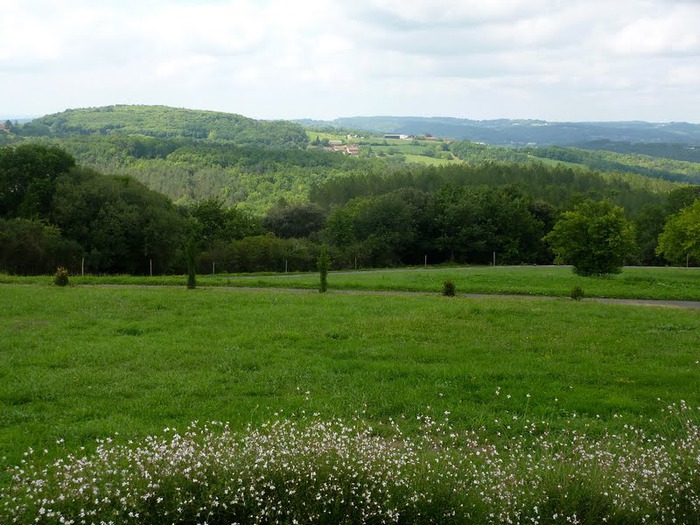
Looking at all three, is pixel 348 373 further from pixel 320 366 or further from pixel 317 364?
pixel 317 364

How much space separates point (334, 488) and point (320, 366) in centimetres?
576

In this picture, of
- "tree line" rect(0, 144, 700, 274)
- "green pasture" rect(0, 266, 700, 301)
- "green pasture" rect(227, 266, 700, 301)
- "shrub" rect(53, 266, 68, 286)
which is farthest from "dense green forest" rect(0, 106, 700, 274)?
"green pasture" rect(227, 266, 700, 301)

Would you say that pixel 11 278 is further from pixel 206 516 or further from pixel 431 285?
pixel 206 516

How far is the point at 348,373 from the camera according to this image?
10516mm

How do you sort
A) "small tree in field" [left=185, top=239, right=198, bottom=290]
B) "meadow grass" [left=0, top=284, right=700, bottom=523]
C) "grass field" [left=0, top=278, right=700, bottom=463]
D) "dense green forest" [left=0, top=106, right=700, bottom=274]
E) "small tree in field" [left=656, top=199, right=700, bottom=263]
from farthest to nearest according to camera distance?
1. "dense green forest" [left=0, top=106, right=700, bottom=274]
2. "small tree in field" [left=656, top=199, right=700, bottom=263]
3. "small tree in field" [left=185, top=239, right=198, bottom=290]
4. "grass field" [left=0, top=278, right=700, bottom=463]
5. "meadow grass" [left=0, top=284, right=700, bottom=523]

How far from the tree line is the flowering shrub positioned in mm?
20358

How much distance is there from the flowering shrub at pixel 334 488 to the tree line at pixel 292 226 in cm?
2036

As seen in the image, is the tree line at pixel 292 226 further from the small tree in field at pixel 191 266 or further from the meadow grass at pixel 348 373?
the meadow grass at pixel 348 373

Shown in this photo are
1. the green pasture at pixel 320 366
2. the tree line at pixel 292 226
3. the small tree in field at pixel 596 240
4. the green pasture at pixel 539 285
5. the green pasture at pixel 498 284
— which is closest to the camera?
the green pasture at pixel 320 366

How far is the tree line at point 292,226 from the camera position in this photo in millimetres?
36156

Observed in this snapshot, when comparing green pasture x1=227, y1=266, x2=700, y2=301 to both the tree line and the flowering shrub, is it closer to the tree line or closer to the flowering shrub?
the tree line

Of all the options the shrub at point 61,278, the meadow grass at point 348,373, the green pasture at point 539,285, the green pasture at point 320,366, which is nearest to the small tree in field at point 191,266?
the green pasture at point 539,285

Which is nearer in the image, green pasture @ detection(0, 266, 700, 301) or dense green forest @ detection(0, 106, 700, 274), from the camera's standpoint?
green pasture @ detection(0, 266, 700, 301)

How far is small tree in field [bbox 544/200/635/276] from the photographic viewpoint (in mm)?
31438
